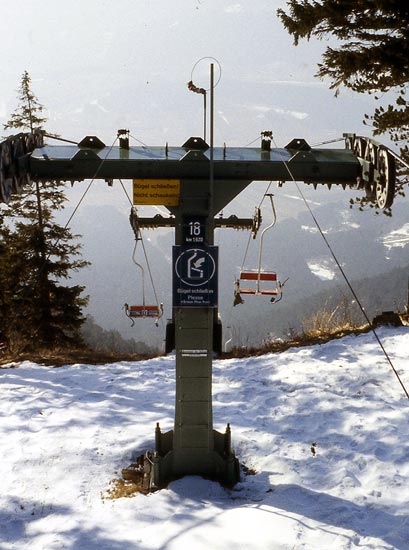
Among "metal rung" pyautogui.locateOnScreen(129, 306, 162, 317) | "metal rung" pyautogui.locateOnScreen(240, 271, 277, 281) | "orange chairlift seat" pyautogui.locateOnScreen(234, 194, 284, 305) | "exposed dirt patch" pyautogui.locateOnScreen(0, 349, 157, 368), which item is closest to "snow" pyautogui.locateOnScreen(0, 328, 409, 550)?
"exposed dirt patch" pyautogui.locateOnScreen(0, 349, 157, 368)

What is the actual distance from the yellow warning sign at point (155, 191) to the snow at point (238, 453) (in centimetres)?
400

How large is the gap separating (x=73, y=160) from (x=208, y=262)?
2164mm

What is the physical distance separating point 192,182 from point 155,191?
507mm

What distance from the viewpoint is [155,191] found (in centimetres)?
615

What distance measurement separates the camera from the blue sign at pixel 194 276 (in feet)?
20.6

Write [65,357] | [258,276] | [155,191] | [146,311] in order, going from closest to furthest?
[155,191] < [258,276] < [146,311] < [65,357]

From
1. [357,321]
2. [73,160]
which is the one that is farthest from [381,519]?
[357,321]

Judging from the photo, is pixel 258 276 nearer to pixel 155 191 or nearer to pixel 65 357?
pixel 155 191

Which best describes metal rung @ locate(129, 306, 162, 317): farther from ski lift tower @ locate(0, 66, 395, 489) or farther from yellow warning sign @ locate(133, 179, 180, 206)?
yellow warning sign @ locate(133, 179, 180, 206)

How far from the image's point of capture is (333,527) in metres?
5.84

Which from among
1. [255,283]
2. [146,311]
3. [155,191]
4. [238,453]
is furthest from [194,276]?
[146,311]

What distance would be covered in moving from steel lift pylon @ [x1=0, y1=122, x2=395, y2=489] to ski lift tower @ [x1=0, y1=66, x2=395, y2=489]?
13 mm

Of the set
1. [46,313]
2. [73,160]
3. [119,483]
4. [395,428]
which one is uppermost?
[73,160]

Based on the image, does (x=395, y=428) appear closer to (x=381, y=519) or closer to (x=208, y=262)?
(x=381, y=519)
